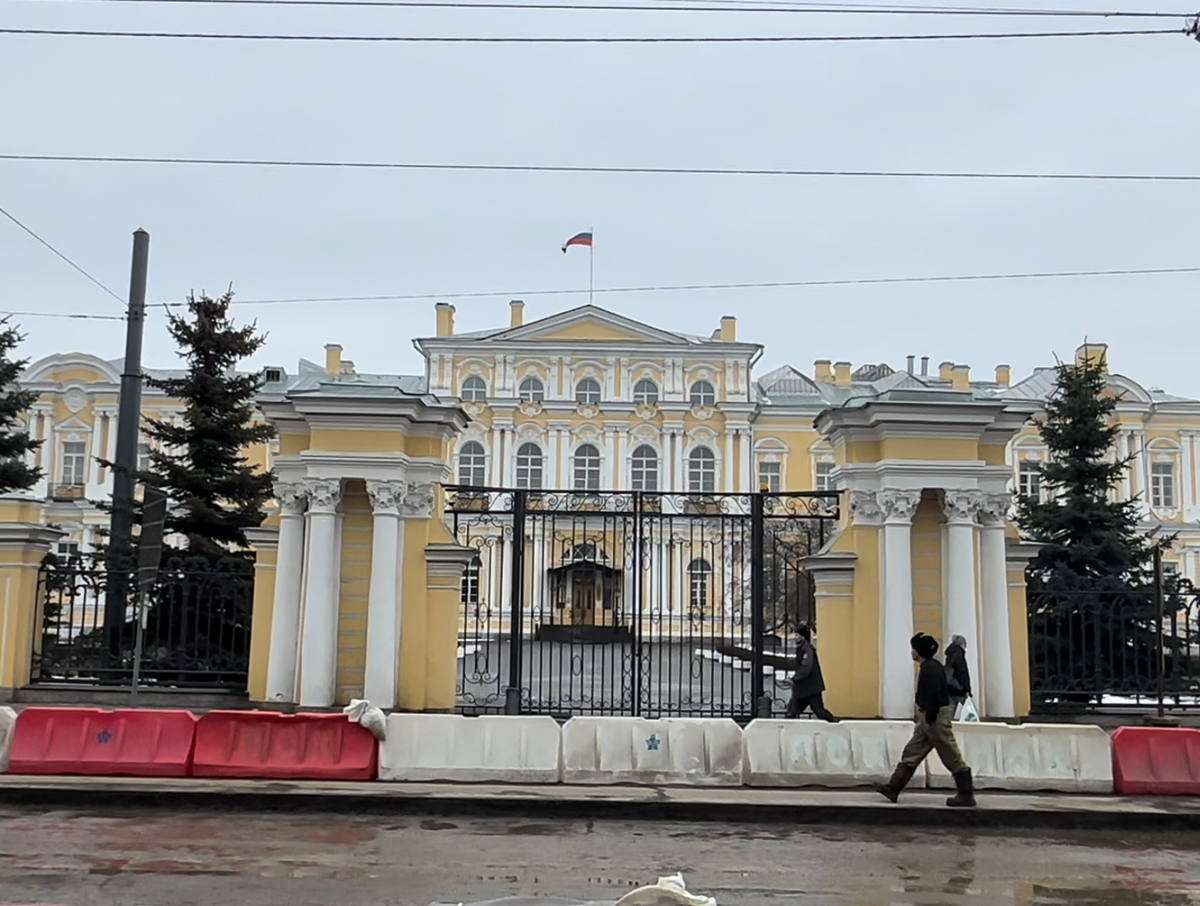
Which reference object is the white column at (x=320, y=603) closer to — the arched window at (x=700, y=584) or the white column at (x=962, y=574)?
the arched window at (x=700, y=584)

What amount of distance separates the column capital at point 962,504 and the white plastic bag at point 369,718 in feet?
24.6

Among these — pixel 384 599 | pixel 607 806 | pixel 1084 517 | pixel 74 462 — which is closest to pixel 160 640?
pixel 384 599

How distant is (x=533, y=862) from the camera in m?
8.52

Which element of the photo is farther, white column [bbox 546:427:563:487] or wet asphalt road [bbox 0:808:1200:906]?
white column [bbox 546:427:563:487]

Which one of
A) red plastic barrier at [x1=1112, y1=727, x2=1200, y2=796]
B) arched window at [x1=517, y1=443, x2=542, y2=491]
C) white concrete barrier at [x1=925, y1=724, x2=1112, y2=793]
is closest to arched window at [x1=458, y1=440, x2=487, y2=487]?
arched window at [x1=517, y1=443, x2=542, y2=491]

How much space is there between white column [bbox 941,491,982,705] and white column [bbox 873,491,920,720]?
502 mm

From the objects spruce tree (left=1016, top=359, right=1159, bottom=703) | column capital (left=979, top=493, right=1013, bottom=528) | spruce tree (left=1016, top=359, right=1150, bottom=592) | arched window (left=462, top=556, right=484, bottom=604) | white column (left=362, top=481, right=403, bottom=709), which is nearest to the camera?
white column (left=362, top=481, right=403, bottom=709)

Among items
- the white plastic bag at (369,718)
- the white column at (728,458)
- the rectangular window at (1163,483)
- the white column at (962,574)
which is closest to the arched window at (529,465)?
the white column at (728,458)

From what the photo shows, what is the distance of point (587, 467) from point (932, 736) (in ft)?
157

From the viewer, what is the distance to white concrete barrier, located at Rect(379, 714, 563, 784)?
11461 mm

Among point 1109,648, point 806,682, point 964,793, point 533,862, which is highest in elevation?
point 1109,648

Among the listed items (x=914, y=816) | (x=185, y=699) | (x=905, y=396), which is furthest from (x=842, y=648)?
(x=185, y=699)

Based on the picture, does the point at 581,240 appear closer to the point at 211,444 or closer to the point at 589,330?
the point at 589,330

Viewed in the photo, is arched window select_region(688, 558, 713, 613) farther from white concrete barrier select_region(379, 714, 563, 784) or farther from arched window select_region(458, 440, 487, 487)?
arched window select_region(458, 440, 487, 487)
